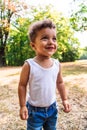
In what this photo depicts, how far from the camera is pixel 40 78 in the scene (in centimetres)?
245

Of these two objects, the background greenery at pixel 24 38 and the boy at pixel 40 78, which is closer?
the boy at pixel 40 78

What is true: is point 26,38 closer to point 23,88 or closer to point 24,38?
point 24,38

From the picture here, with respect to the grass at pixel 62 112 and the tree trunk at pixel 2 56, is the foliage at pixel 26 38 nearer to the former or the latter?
the tree trunk at pixel 2 56

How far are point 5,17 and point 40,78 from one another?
21.4m

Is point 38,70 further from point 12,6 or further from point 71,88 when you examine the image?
point 12,6

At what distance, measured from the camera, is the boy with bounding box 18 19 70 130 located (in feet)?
8.00

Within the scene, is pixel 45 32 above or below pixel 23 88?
above

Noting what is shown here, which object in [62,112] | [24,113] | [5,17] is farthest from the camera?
[5,17]

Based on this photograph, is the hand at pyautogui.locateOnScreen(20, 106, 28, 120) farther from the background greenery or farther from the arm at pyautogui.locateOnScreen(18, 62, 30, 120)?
the background greenery

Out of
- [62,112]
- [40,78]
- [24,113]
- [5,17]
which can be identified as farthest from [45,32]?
[5,17]

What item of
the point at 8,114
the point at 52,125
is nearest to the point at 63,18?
the point at 8,114

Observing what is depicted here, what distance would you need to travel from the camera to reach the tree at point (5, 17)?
67.5ft

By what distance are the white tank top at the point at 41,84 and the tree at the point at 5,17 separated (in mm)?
18366

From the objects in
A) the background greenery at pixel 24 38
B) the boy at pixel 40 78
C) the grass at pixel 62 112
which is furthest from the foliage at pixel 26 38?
the boy at pixel 40 78
